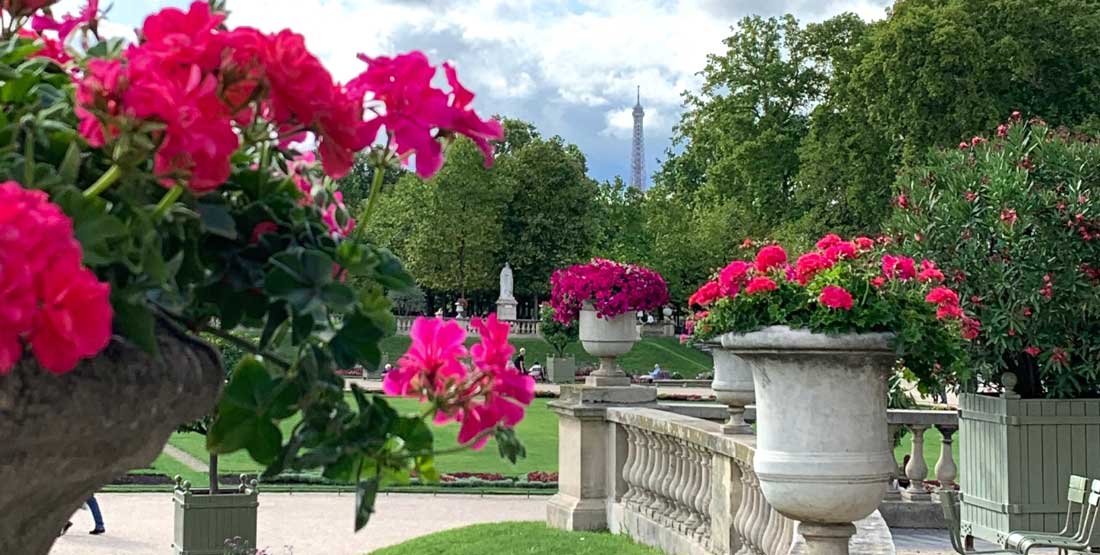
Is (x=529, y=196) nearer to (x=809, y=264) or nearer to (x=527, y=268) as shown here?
(x=527, y=268)

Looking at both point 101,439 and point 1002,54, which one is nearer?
point 101,439

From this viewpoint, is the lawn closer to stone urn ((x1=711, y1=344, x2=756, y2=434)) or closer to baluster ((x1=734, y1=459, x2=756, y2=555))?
stone urn ((x1=711, y1=344, x2=756, y2=434))

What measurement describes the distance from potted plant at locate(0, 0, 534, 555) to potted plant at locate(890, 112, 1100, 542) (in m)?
9.08

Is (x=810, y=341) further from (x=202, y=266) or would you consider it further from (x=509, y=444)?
(x=202, y=266)

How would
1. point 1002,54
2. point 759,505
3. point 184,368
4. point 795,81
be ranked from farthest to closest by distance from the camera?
1. point 795,81
2. point 1002,54
3. point 759,505
4. point 184,368

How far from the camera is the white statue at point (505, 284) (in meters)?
53.6

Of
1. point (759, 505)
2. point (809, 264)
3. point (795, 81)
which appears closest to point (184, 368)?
point (809, 264)

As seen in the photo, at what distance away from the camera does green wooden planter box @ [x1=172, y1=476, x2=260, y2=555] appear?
10.8 metres

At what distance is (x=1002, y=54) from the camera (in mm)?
28703

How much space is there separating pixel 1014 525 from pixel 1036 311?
160cm

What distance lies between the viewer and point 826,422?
5.38 m

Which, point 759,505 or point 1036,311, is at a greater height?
point 1036,311

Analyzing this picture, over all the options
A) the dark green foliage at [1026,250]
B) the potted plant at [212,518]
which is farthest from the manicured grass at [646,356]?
the dark green foliage at [1026,250]

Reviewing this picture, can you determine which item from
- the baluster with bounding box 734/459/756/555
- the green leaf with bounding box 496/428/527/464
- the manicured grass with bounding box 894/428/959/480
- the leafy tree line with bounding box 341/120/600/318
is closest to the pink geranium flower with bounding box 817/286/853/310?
the baluster with bounding box 734/459/756/555
